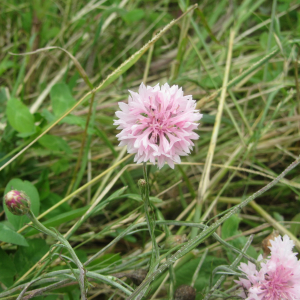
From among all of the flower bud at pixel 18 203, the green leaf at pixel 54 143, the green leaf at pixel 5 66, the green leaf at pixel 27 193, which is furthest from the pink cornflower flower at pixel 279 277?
the green leaf at pixel 5 66

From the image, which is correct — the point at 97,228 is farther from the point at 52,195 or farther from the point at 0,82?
the point at 0,82

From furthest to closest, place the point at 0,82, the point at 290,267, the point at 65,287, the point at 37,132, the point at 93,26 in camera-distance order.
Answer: the point at 93,26 → the point at 0,82 → the point at 37,132 → the point at 65,287 → the point at 290,267

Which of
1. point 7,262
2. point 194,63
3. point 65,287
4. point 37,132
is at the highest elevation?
point 194,63

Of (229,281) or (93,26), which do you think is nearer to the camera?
(229,281)

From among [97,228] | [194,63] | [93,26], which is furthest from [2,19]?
[97,228]

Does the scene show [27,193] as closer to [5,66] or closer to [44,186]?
[44,186]

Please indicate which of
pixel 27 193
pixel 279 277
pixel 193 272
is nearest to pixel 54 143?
pixel 27 193
